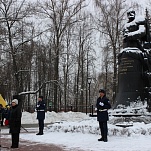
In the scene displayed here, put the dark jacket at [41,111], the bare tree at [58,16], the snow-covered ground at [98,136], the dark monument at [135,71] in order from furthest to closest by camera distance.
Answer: the bare tree at [58,16] → the dark monument at [135,71] → the dark jacket at [41,111] → the snow-covered ground at [98,136]

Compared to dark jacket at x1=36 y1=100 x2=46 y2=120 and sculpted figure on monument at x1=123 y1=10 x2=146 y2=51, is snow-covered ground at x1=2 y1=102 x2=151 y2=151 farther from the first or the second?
sculpted figure on monument at x1=123 y1=10 x2=146 y2=51

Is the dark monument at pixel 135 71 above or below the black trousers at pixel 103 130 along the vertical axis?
above

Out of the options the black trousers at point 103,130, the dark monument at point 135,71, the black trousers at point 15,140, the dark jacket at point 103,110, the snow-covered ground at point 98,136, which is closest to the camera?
the snow-covered ground at point 98,136

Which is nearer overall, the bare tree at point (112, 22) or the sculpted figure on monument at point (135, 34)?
the sculpted figure on monument at point (135, 34)

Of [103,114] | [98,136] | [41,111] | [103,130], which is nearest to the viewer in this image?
[103,130]

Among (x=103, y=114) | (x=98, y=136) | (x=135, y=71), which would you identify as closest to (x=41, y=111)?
(x=98, y=136)

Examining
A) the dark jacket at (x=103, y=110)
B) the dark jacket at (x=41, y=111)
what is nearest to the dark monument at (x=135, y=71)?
the dark jacket at (x=41, y=111)

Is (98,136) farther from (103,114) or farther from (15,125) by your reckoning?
(15,125)

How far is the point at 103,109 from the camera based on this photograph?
1084 cm

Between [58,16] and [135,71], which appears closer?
[135,71]

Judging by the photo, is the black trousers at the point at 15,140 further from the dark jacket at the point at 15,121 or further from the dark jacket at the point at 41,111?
the dark jacket at the point at 41,111

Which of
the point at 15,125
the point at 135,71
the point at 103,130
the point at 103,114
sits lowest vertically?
the point at 103,130

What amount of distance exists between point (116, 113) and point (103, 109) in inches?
190

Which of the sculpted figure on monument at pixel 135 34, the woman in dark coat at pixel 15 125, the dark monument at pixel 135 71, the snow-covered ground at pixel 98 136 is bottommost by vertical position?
the snow-covered ground at pixel 98 136
